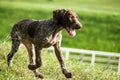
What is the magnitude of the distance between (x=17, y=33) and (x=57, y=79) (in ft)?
3.38

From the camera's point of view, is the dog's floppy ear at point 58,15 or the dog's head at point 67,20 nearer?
the dog's head at point 67,20

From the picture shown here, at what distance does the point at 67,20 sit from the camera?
24.9 feet

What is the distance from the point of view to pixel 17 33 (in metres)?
8.78

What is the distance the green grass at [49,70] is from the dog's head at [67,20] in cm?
A: 106

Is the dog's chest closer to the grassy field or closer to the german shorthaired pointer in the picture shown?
the german shorthaired pointer

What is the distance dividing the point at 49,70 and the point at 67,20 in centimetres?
202

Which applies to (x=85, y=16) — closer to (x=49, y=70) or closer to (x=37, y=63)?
(x=49, y=70)

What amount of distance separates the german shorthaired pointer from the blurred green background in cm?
839

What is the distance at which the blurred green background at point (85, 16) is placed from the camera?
17.8m

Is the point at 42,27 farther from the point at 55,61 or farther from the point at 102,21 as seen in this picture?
the point at 102,21

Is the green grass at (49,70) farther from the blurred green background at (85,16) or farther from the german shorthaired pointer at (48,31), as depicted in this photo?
the blurred green background at (85,16)

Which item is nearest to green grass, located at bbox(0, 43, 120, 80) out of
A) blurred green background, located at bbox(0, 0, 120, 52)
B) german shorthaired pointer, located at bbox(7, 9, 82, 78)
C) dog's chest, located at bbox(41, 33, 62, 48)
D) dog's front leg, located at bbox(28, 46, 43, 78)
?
dog's front leg, located at bbox(28, 46, 43, 78)

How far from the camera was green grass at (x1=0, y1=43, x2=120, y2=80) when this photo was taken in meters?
8.58

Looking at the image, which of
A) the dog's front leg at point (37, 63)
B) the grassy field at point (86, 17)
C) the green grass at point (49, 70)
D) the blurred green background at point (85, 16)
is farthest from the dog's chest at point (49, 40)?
the blurred green background at point (85, 16)
